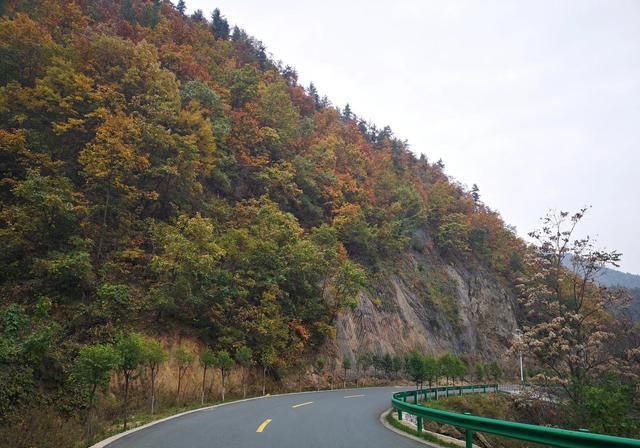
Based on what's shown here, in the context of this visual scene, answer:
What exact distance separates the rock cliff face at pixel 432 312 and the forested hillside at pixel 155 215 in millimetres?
415

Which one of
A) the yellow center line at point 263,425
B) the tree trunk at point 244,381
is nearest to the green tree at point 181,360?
the tree trunk at point 244,381

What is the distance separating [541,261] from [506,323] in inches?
1535

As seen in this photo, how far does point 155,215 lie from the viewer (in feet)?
92.8

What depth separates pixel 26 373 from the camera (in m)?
13.0

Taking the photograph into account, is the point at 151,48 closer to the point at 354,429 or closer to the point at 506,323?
the point at 354,429

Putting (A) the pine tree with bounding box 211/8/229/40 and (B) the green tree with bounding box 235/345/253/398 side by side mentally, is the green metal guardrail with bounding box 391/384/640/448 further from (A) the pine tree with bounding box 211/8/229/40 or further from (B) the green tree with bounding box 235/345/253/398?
(A) the pine tree with bounding box 211/8/229/40

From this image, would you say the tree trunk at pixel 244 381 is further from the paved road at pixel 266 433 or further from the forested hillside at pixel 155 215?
the paved road at pixel 266 433

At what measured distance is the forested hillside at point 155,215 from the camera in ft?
64.6

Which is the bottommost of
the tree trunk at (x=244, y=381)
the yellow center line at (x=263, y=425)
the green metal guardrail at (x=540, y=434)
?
the tree trunk at (x=244, y=381)

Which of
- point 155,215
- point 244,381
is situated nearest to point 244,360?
point 244,381

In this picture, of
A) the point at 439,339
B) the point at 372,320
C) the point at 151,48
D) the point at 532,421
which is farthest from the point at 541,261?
the point at 151,48

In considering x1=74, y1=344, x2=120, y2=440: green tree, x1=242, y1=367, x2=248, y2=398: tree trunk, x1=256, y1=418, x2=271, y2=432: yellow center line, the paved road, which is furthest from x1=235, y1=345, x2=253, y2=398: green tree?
x1=74, y1=344, x2=120, y2=440: green tree

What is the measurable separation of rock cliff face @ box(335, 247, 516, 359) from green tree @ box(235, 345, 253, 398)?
11.1m

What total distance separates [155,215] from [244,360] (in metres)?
11.9
